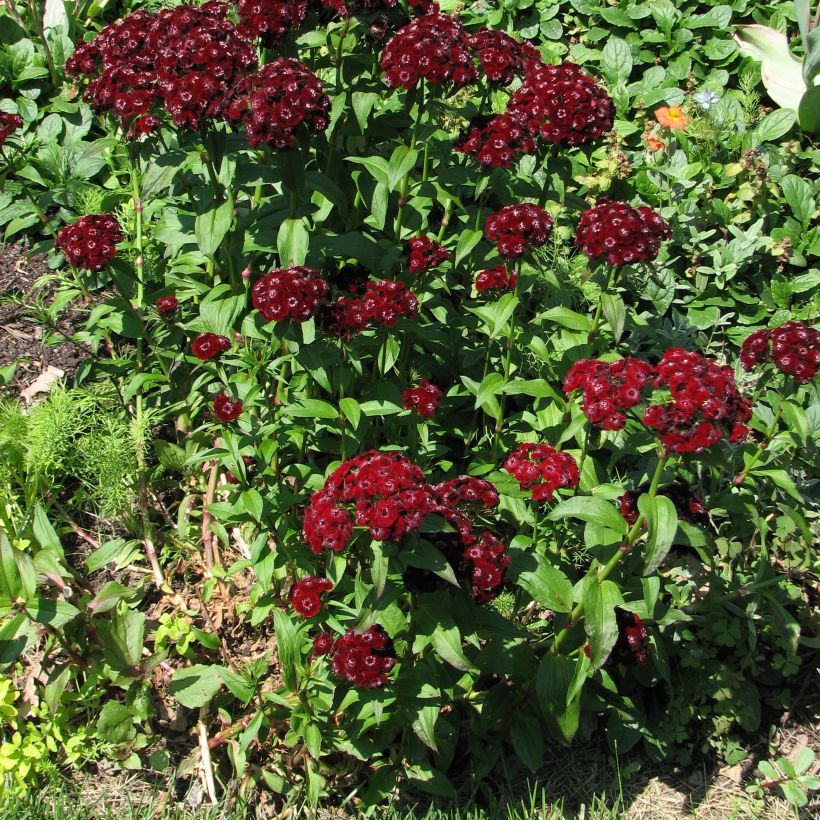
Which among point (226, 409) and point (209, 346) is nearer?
point (226, 409)

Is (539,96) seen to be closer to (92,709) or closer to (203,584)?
(203,584)

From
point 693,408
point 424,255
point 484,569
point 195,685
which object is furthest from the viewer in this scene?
point 424,255

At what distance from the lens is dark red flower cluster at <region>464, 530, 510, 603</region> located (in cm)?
323

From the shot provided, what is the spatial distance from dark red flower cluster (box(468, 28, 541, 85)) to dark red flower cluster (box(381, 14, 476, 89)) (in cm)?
31

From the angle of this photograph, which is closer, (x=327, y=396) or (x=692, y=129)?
(x=327, y=396)

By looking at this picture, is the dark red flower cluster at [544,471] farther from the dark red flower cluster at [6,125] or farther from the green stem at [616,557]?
the dark red flower cluster at [6,125]

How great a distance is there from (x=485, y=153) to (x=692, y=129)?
9.19 feet

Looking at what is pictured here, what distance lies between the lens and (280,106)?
3.42 metres

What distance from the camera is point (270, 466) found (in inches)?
160

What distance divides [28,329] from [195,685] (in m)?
2.84

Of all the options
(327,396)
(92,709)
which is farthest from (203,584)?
(327,396)

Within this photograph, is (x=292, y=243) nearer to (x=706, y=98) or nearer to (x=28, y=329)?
(x=28, y=329)

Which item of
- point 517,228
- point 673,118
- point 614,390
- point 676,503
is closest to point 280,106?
point 517,228

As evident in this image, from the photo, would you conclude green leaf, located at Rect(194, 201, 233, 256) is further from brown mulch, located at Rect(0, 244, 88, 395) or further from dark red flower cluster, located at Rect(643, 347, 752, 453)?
dark red flower cluster, located at Rect(643, 347, 752, 453)
